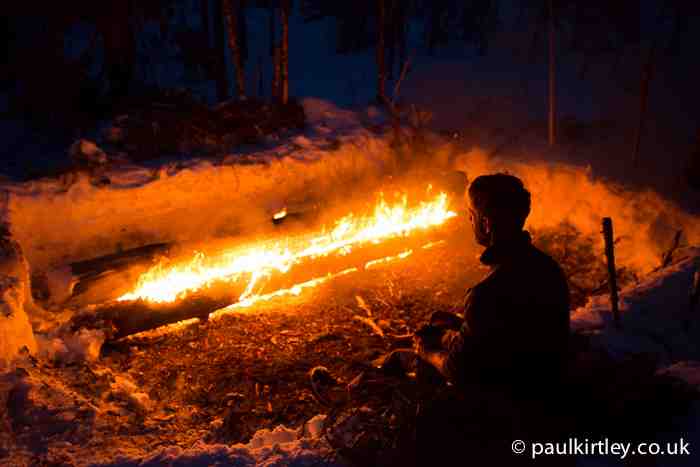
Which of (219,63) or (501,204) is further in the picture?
(219,63)

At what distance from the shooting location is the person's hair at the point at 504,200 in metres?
2.70

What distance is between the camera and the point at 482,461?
2617mm

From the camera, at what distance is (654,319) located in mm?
4520

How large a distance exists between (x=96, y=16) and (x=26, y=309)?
4.89m

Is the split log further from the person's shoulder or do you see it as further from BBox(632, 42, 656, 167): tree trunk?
BBox(632, 42, 656, 167): tree trunk

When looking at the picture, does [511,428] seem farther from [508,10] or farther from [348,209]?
[508,10]

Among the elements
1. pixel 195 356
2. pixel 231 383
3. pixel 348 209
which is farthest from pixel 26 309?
pixel 348 209

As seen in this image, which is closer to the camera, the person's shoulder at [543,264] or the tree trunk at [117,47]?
the person's shoulder at [543,264]

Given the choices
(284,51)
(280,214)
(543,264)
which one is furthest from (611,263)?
(284,51)

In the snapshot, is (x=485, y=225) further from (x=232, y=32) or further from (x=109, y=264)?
(x=232, y=32)

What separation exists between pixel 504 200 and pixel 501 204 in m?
0.03

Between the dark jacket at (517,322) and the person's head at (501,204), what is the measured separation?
0.24 ft

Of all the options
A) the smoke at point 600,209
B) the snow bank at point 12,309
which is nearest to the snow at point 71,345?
the snow bank at point 12,309

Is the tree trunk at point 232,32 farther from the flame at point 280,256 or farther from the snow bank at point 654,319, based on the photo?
the snow bank at point 654,319
